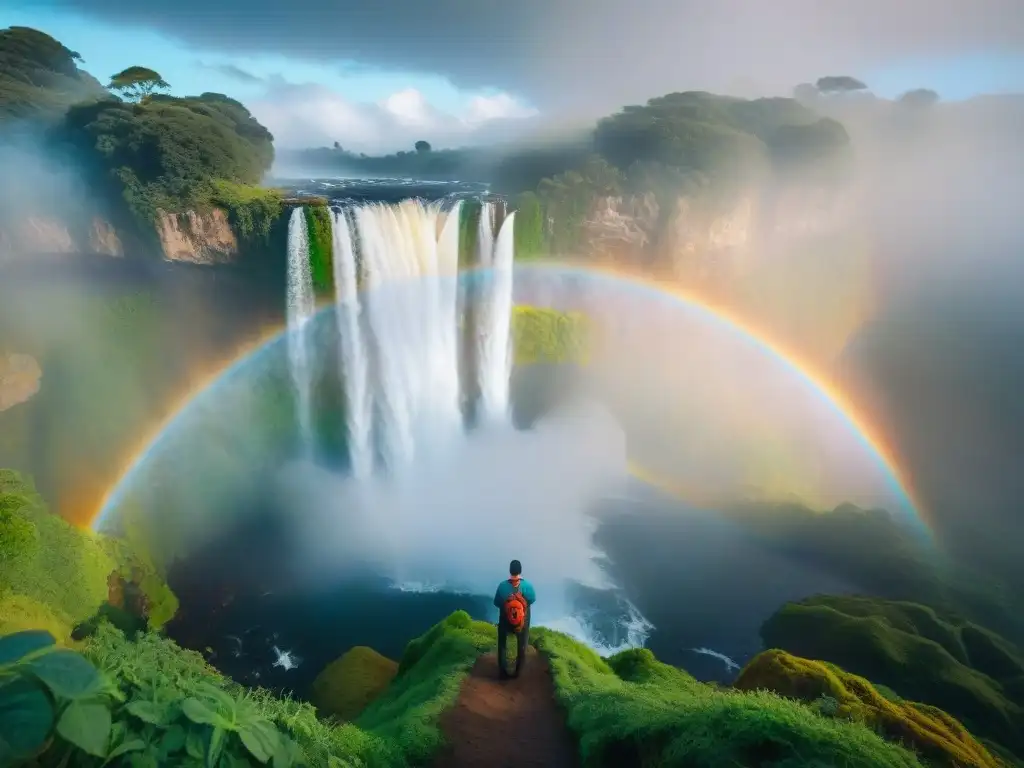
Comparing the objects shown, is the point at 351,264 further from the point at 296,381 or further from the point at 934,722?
the point at 934,722

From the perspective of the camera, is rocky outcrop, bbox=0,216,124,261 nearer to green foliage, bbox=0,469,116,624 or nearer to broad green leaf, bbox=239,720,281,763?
green foliage, bbox=0,469,116,624

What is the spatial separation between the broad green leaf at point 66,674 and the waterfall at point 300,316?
69.3 ft

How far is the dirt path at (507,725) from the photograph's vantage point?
5.75m

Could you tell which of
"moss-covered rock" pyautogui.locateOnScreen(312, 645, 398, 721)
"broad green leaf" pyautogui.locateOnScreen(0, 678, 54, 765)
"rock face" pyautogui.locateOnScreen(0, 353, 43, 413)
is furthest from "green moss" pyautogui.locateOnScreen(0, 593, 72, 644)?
"rock face" pyautogui.locateOnScreen(0, 353, 43, 413)

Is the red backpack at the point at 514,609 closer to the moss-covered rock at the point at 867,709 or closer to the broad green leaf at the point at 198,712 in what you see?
the moss-covered rock at the point at 867,709

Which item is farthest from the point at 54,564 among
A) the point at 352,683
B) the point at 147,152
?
the point at 147,152

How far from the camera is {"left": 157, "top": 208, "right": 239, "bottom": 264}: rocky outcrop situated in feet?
71.8

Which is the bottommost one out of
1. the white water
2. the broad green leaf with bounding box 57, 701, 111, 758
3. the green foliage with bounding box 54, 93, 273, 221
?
the white water

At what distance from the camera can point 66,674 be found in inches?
81.2

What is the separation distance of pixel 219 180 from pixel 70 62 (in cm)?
1194

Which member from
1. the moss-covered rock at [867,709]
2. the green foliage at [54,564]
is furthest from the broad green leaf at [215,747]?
the green foliage at [54,564]

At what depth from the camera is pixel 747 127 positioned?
37.7 m

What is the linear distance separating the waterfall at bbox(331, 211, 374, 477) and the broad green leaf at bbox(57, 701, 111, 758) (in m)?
20.5

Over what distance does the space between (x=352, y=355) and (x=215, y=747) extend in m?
21.8
